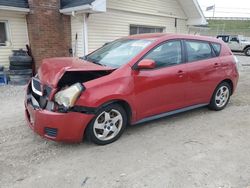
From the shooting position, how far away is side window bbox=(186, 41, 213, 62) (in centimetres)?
459

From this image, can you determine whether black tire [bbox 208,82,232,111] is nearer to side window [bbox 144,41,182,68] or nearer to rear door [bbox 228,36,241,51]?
side window [bbox 144,41,182,68]

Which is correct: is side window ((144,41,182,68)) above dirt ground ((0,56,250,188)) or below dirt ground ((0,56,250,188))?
above

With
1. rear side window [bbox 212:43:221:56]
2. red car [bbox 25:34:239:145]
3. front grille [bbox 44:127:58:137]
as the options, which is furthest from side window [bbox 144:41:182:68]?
front grille [bbox 44:127:58:137]

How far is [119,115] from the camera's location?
3744 millimetres

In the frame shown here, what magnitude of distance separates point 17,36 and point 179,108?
22.4ft

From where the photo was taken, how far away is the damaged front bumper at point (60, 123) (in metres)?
3.27

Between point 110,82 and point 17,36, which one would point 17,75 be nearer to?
point 17,36

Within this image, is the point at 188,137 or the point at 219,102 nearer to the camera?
the point at 188,137

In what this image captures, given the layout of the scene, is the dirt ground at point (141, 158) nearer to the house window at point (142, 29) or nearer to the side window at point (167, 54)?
the side window at point (167, 54)

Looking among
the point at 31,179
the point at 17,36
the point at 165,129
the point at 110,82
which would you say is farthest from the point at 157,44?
the point at 17,36

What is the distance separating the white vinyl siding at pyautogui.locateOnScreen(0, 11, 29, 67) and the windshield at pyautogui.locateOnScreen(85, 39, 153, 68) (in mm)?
5283

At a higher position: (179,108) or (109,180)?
(179,108)

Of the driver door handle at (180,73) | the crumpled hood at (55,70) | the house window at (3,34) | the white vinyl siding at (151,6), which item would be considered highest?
the white vinyl siding at (151,6)

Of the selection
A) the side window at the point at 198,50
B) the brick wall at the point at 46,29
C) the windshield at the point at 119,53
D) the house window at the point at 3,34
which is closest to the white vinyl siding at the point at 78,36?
the brick wall at the point at 46,29
